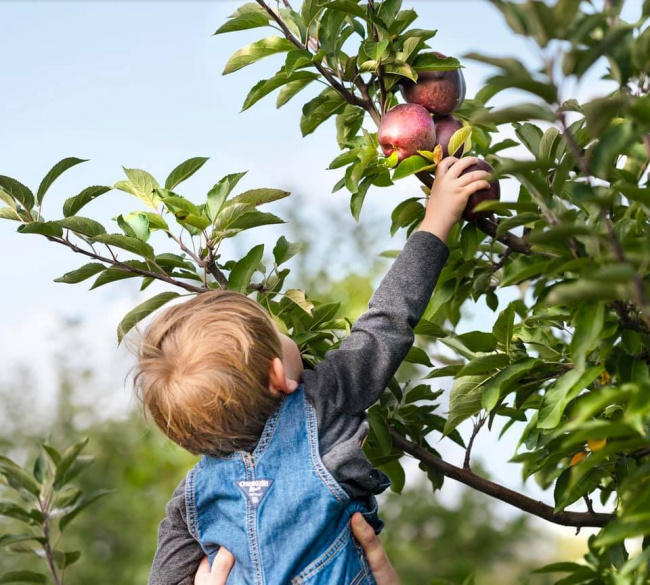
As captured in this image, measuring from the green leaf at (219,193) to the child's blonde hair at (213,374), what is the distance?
15cm

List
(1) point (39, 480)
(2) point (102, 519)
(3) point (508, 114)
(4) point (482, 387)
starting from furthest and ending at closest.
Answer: (2) point (102, 519)
(1) point (39, 480)
(4) point (482, 387)
(3) point (508, 114)

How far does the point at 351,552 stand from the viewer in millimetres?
1388

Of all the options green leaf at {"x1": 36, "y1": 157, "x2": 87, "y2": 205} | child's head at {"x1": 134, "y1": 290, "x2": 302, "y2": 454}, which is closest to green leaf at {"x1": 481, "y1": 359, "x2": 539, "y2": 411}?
child's head at {"x1": 134, "y1": 290, "x2": 302, "y2": 454}

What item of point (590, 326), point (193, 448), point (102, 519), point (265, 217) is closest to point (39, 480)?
point (193, 448)

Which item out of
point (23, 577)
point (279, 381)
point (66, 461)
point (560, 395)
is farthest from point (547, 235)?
point (23, 577)

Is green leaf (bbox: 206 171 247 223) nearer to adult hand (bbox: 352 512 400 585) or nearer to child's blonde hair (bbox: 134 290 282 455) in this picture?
child's blonde hair (bbox: 134 290 282 455)

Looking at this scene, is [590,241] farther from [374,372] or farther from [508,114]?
[374,372]

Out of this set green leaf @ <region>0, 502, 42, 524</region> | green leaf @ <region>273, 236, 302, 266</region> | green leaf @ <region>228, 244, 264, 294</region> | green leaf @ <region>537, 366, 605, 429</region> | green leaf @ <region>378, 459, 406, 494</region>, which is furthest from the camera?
green leaf @ <region>0, 502, 42, 524</region>

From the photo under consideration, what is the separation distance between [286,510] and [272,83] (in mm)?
729

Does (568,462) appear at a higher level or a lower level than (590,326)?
lower

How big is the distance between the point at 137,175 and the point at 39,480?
91cm

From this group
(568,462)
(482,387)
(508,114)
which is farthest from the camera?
(568,462)

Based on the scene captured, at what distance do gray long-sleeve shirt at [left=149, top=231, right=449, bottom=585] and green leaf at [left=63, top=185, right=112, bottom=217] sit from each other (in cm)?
49

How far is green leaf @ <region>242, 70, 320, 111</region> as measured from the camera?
153 cm
